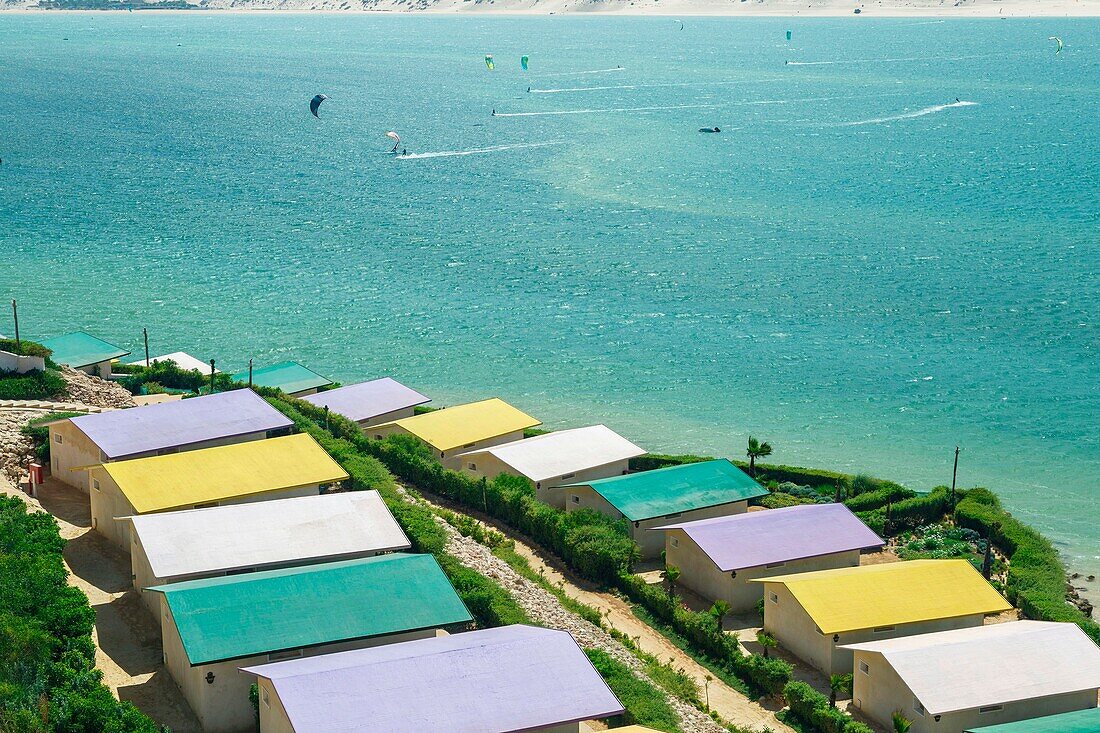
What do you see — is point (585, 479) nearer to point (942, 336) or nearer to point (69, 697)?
point (69, 697)

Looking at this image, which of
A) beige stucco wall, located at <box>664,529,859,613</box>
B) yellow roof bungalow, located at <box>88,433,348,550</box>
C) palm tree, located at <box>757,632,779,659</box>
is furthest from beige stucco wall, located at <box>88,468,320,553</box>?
palm tree, located at <box>757,632,779,659</box>

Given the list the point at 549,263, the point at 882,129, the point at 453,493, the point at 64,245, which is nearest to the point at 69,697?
the point at 453,493

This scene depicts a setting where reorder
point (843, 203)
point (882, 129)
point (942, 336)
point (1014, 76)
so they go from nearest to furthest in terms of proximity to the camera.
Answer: point (942, 336), point (843, 203), point (882, 129), point (1014, 76)

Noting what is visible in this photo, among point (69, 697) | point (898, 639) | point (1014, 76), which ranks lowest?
point (898, 639)

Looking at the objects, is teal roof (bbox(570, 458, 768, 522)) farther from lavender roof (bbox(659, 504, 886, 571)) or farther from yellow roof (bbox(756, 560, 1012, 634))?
yellow roof (bbox(756, 560, 1012, 634))

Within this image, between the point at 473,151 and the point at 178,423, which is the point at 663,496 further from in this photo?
the point at 473,151

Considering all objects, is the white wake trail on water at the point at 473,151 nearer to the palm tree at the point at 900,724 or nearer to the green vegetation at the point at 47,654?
the green vegetation at the point at 47,654

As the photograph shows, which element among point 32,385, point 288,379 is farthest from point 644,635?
point 288,379
